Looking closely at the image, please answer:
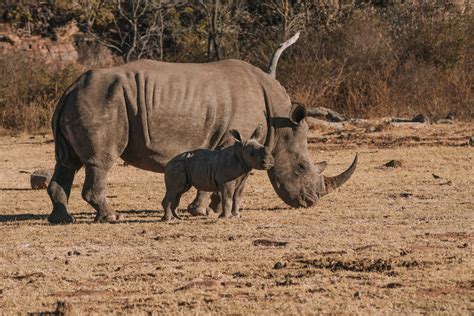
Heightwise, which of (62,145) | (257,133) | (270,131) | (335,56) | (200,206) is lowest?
(335,56)

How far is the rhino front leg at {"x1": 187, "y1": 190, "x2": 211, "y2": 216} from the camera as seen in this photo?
46.8 ft

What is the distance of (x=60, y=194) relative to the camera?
46.0 feet

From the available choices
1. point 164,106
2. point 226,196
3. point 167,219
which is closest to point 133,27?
point 164,106

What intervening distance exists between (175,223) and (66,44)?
86.5 ft

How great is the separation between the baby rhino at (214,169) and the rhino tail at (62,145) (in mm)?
1346

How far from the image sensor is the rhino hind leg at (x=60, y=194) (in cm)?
1374

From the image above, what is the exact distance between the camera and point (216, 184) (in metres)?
13.3

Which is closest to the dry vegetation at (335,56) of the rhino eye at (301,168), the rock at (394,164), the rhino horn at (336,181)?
the rock at (394,164)

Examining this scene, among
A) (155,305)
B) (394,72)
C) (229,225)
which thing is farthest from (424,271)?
(394,72)

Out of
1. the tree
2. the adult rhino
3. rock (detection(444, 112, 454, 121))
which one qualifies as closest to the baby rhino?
the adult rhino

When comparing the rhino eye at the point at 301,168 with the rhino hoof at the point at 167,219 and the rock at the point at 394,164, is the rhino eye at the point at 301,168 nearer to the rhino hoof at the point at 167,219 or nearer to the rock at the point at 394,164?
the rhino hoof at the point at 167,219

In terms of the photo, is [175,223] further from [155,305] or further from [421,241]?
[155,305]

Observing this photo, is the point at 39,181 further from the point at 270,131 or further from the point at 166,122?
the point at 270,131

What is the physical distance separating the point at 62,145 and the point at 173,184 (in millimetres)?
1540
